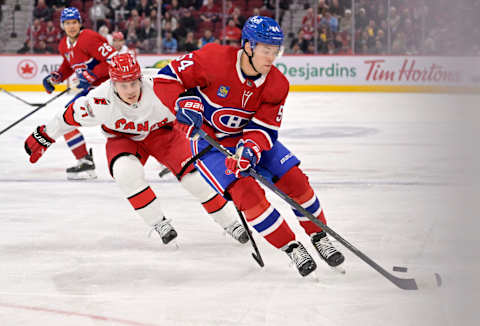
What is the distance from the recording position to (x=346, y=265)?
104 inches

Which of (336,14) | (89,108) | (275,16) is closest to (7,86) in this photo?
(275,16)

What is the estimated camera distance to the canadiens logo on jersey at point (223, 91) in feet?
8.28

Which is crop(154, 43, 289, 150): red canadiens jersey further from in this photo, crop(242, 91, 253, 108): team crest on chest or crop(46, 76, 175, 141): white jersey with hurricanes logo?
crop(46, 76, 175, 141): white jersey with hurricanes logo

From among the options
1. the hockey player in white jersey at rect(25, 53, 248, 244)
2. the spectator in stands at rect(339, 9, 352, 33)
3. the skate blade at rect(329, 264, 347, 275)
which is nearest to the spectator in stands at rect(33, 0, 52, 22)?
the spectator in stands at rect(339, 9, 352, 33)

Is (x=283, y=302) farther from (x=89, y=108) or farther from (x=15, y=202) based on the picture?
(x=15, y=202)

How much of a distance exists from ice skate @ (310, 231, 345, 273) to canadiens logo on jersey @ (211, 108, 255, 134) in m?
0.52

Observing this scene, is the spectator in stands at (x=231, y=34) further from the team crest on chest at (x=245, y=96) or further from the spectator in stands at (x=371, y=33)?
the team crest on chest at (x=245, y=96)

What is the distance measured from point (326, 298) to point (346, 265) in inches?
17.6

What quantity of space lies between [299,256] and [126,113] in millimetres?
1108

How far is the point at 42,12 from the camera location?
1252cm

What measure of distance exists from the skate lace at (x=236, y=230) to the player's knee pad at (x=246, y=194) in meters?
0.58

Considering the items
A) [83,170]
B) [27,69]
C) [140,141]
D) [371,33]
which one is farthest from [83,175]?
[27,69]

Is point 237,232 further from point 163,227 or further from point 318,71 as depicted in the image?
point 318,71

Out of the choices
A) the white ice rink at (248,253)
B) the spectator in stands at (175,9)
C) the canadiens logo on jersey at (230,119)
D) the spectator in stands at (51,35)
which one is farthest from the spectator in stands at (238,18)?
the canadiens logo on jersey at (230,119)
